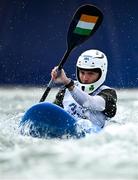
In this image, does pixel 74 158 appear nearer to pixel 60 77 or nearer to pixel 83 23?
pixel 60 77

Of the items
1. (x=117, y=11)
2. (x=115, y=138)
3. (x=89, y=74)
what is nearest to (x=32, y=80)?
(x=117, y=11)

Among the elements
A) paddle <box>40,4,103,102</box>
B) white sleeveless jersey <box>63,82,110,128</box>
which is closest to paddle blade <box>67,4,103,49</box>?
paddle <box>40,4,103,102</box>

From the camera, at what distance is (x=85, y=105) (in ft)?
23.7

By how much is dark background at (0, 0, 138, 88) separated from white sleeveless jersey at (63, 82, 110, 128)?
849 centimetres

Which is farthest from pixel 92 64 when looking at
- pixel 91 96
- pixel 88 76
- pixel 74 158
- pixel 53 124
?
pixel 74 158

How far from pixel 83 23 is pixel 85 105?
1.10 meters

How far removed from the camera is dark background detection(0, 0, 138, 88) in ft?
54.4

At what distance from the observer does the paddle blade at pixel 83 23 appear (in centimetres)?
786

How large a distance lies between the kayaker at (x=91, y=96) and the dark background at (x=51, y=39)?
840cm

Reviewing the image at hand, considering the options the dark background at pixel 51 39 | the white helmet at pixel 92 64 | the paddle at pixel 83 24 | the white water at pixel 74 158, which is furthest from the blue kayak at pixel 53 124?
the dark background at pixel 51 39

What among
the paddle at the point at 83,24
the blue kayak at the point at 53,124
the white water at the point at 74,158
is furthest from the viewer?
the paddle at the point at 83,24

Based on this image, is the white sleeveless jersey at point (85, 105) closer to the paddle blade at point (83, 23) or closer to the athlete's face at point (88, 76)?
the athlete's face at point (88, 76)

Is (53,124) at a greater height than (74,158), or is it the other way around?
(74,158)

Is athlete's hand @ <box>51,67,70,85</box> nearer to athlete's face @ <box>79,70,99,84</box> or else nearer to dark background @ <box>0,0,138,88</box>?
athlete's face @ <box>79,70,99,84</box>
